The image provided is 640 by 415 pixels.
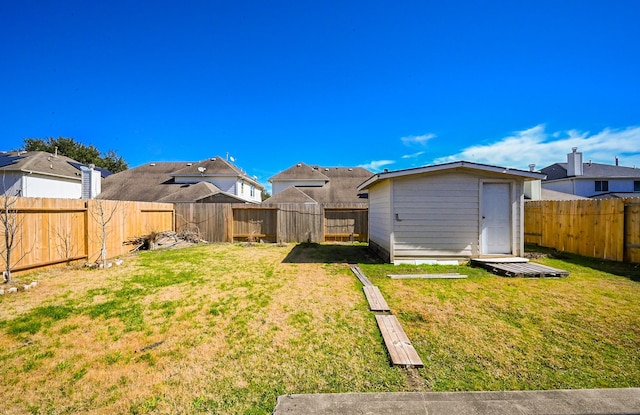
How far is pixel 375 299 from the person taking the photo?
4.64 m

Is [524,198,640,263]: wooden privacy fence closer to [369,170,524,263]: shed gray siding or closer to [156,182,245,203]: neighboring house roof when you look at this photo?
[369,170,524,263]: shed gray siding

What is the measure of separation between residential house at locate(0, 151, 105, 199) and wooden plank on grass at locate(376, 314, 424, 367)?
2261 cm

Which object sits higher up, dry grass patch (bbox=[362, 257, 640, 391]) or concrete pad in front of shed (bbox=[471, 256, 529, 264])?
concrete pad in front of shed (bbox=[471, 256, 529, 264])

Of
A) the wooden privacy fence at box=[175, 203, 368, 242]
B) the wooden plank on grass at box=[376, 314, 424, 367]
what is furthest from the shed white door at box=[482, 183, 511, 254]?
the wooden privacy fence at box=[175, 203, 368, 242]

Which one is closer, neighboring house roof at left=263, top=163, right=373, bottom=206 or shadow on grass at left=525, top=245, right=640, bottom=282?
shadow on grass at left=525, top=245, right=640, bottom=282

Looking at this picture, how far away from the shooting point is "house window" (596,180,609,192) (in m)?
22.7

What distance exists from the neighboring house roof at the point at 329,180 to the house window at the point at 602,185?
765 inches

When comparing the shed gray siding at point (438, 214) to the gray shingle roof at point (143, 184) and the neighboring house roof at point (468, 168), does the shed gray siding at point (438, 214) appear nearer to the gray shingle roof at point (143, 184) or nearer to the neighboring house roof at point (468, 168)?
the neighboring house roof at point (468, 168)

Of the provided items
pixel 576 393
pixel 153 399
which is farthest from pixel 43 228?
pixel 576 393

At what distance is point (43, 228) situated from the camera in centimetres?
656

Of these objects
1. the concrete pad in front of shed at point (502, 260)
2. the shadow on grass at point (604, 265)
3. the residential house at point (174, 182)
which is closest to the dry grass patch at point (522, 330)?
the shadow on grass at point (604, 265)

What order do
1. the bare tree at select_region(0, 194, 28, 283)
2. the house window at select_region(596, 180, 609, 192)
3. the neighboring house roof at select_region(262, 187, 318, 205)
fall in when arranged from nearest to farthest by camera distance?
the bare tree at select_region(0, 194, 28, 283) < the neighboring house roof at select_region(262, 187, 318, 205) < the house window at select_region(596, 180, 609, 192)

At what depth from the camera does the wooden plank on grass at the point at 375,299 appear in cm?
423

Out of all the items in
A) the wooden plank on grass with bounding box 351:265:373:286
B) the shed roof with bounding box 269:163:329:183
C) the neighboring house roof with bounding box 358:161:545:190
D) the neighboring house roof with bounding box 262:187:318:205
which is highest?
the shed roof with bounding box 269:163:329:183
